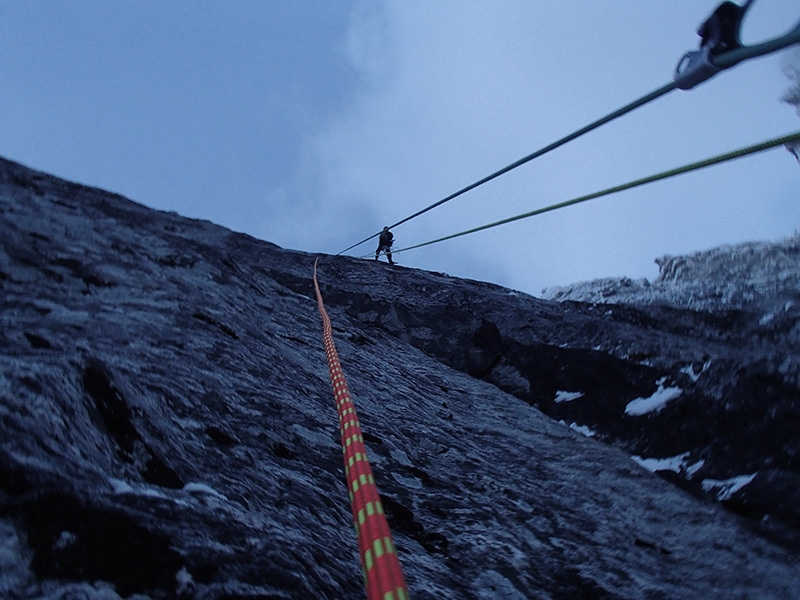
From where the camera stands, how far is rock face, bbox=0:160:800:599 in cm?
219

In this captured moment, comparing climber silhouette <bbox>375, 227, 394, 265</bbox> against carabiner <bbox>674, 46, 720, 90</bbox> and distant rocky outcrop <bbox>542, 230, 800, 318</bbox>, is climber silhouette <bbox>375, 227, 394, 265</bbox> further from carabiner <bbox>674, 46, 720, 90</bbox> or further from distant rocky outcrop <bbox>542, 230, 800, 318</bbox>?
carabiner <bbox>674, 46, 720, 90</bbox>

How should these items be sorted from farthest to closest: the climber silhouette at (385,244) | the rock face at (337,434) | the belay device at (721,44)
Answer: the climber silhouette at (385,244) → the belay device at (721,44) → the rock face at (337,434)

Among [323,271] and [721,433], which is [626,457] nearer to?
[721,433]

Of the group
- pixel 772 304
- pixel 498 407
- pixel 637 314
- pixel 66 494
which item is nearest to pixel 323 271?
pixel 498 407

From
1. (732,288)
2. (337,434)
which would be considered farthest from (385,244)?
(337,434)

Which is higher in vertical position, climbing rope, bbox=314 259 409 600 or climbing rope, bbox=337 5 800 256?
climbing rope, bbox=337 5 800 256

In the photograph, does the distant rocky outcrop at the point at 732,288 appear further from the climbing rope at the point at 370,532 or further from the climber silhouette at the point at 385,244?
the climbing rope at the point at 370,532

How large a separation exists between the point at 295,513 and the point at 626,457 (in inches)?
215

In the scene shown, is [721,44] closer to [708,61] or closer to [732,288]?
[708,61]

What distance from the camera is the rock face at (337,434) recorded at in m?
A: 2.19

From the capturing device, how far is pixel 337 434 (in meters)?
4.14

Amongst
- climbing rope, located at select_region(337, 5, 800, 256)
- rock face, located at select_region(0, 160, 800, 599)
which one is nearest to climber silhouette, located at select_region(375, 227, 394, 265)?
rock face, located at select_region(0, 160, 800, 599)

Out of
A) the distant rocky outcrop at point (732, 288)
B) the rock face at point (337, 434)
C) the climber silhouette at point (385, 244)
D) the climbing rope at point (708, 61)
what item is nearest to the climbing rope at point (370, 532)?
the rock face at point (337, 434)

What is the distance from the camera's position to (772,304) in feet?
28.6
